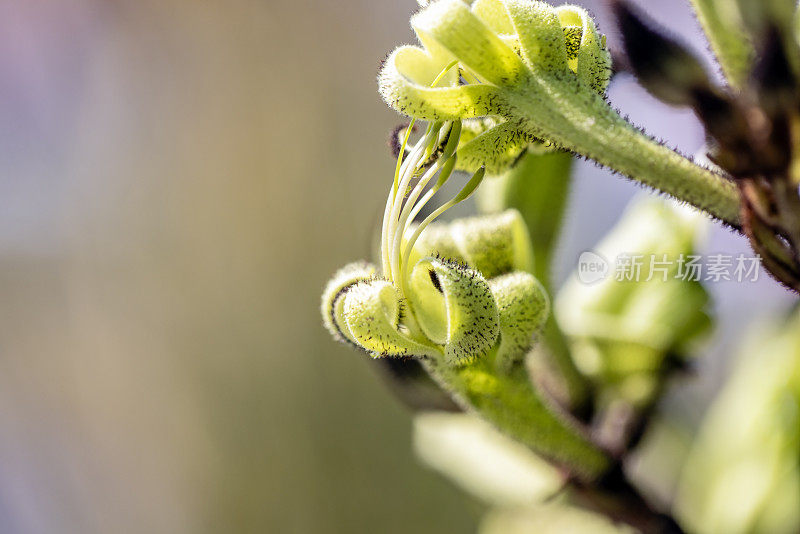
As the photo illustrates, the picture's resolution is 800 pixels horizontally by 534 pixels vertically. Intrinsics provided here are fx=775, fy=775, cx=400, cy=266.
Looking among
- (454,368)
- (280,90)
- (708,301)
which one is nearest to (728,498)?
(708,301)

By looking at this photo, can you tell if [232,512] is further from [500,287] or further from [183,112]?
[500,287]

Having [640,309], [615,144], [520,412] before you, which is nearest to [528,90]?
[615,144]

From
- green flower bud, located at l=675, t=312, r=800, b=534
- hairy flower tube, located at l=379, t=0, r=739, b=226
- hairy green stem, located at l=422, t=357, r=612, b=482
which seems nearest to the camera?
hairy flower tube, located at l=379, t=0, r=739, b=226

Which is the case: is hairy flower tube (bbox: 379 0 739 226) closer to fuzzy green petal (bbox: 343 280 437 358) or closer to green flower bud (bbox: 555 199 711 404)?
fuzzy green petal (bbox: 343 280 437 358)

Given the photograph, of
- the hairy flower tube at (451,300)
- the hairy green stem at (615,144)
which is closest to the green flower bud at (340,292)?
the hairy flower tube at (451,300)

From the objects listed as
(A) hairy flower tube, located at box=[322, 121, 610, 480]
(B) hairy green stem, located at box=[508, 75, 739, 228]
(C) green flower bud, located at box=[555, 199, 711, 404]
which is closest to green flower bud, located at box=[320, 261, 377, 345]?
(A) hairy flower tube, located at box=[322, 121, 610, 480]

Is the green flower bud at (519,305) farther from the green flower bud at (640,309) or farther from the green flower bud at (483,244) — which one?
the green flower bud at (640,309)

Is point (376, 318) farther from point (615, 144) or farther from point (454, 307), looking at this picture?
point (615, 144)
